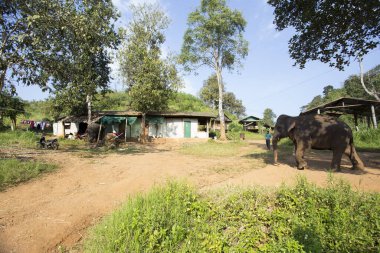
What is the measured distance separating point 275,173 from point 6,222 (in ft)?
25.2

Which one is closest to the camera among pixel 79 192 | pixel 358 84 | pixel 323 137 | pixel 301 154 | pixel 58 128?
pixel 79 192

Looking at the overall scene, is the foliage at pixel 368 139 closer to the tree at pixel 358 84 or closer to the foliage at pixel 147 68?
the foliage at pixel 147 68

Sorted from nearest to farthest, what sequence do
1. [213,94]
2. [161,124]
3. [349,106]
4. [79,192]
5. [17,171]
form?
[79,192] < [17,171] < [349,106] < [161,124] < [213,94]

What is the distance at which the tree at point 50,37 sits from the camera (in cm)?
955

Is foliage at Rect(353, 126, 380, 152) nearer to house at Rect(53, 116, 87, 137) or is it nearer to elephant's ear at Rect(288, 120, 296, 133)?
elephant's ear at Rect(288, 120, 296, 133)

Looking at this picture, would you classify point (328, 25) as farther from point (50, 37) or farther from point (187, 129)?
point (187, 129)

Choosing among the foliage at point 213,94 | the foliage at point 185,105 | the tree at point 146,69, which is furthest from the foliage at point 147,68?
the foliage at point 213,94

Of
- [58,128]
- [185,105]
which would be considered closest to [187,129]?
[185,105]

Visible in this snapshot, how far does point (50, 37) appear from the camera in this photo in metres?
10.4

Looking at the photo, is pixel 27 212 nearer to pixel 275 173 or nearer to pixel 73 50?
pixel 275 173

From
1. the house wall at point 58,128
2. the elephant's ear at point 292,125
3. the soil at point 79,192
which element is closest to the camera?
the soil at point 79,192

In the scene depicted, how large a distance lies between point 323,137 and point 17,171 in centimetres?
1093

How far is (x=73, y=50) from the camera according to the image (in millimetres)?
11359

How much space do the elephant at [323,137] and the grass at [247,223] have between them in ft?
14.8
